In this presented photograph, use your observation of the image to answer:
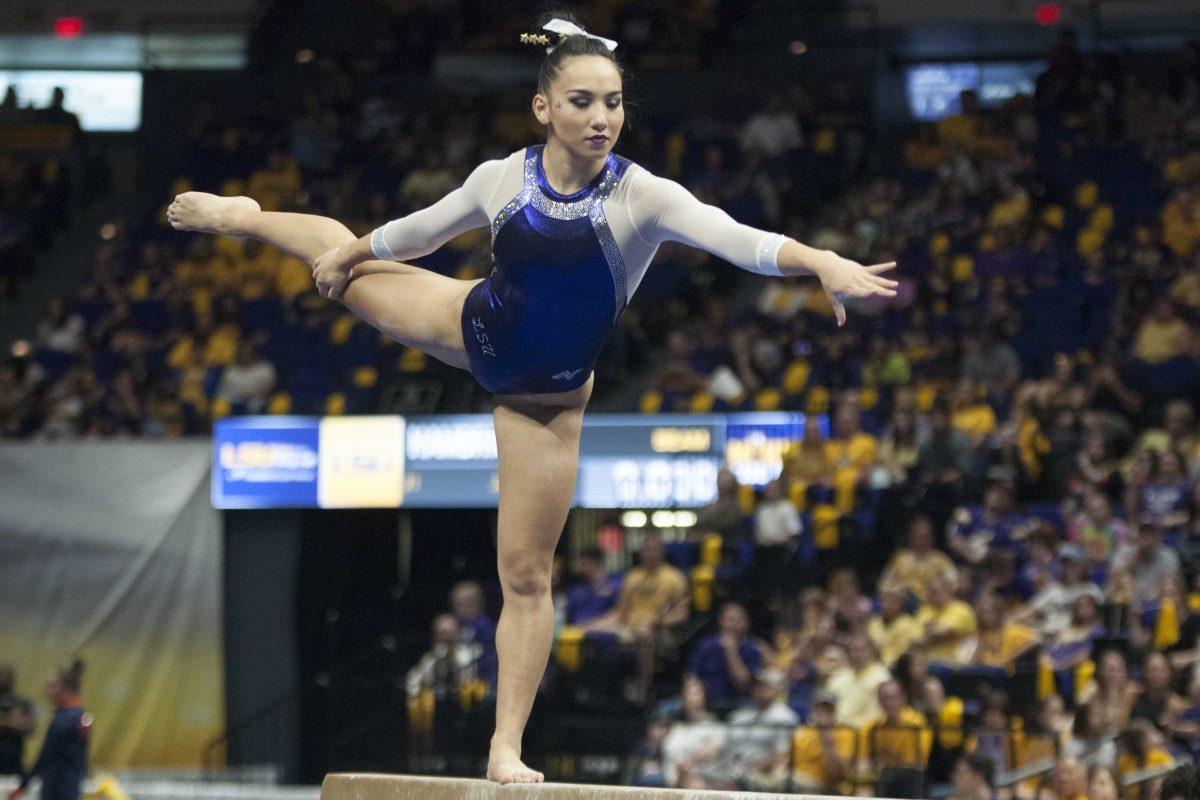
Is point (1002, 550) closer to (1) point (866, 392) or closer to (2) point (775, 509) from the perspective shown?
(2) point (775, 509)

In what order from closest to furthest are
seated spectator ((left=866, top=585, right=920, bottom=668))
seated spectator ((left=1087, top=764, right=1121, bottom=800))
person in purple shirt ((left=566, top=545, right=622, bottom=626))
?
seated spectator ((left=1087, top=764, right=1121, bottom=800)), seated spectator ((left=866, top=585, right=920, bottom=668)), person in purple shirt ((left=566, top=545, right=622, bottom=626))

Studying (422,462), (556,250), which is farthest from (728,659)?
(556,250)

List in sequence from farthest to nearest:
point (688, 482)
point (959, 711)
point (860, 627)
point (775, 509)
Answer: point (688, 482) < point (775, 509) < point (860, 627) < point (959, 711)

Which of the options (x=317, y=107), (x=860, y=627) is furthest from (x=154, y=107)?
(x=860, y=627)

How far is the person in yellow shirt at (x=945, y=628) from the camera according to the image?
8.40m

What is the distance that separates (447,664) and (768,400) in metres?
2.78

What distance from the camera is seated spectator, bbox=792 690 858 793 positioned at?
7641 millimetres

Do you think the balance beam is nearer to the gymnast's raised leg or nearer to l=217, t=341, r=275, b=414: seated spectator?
the gymnast's raised leg

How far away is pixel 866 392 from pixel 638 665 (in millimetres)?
2713

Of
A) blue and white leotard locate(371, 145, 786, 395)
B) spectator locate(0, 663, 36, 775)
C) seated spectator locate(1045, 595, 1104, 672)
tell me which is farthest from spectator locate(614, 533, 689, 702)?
blue and white leotard locate(371, 145, 786, 395)

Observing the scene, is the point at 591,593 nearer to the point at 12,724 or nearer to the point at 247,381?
the point at 247,381

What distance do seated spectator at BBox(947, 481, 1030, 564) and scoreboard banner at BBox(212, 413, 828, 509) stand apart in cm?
179

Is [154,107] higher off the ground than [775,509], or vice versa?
[154,107]

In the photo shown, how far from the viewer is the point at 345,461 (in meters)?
10.9
